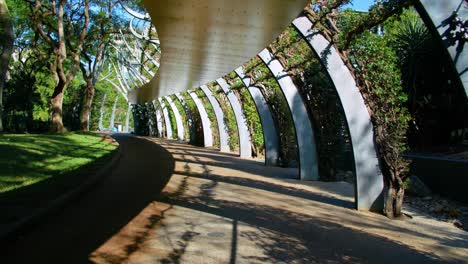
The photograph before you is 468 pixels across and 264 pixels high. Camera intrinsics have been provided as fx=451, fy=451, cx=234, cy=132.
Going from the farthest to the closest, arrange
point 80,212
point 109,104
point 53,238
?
point 109,104, point 80,212, point 53,238

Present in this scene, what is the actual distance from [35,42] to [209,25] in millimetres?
22251

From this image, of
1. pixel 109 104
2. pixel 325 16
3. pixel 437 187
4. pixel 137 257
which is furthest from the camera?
pixel 109 104

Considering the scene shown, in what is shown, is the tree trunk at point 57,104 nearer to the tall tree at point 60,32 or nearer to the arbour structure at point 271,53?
the tall tree at point 60,32

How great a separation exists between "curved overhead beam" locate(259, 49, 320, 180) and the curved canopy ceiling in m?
1.93

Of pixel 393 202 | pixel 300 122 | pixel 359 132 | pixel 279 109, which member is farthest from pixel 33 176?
pixel 279 109

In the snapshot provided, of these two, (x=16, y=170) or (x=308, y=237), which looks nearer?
(x=308, y=237)

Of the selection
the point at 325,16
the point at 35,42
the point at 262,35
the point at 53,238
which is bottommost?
the point at 53,238

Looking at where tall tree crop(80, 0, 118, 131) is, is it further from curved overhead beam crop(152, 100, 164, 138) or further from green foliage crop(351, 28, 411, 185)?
green foliage crop(351, 28, 411, 185)

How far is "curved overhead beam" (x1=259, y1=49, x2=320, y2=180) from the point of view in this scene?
11.1 metres

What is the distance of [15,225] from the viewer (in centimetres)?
550

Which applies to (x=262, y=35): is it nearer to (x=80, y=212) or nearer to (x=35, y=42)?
(x=80, y=212)

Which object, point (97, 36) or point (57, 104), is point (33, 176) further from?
point (97, 36)

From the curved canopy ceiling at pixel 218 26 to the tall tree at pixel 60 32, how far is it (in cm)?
1280

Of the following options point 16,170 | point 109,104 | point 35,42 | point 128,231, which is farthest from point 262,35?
point 109,104
